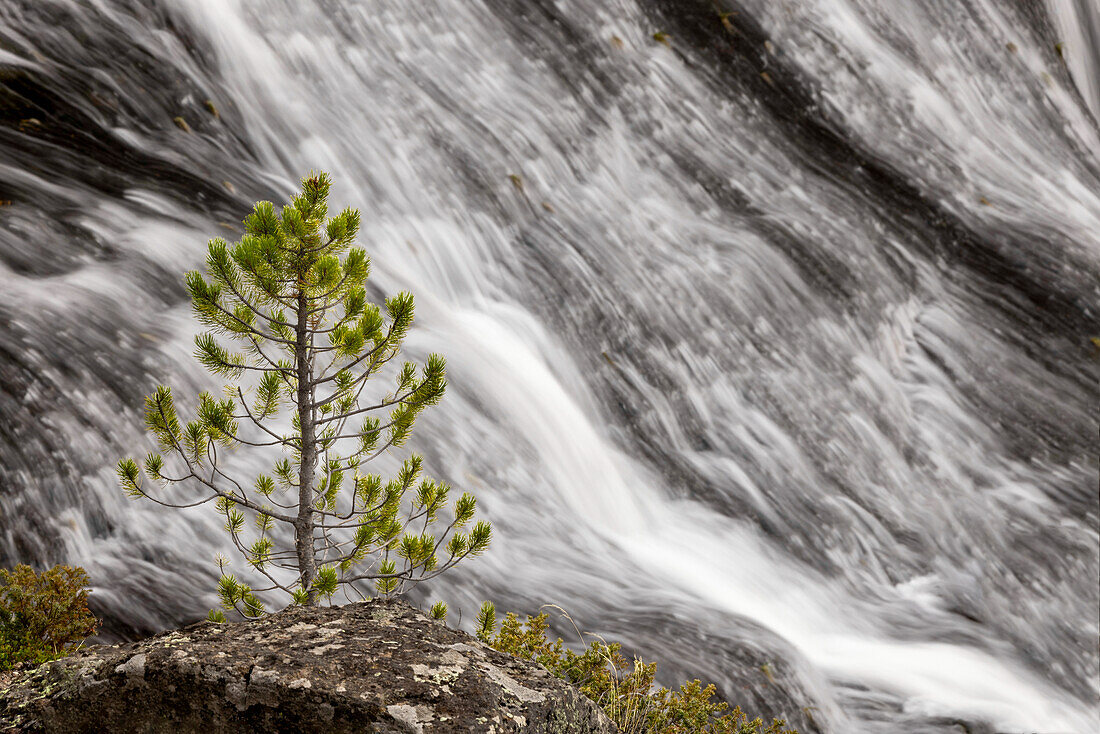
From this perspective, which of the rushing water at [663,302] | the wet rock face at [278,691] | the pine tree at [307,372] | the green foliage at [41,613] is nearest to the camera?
the wet rock face at [278,691]

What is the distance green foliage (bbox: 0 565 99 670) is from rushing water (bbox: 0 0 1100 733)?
0.60 metres

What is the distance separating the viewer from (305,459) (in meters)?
3.49

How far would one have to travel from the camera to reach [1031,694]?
661 cm

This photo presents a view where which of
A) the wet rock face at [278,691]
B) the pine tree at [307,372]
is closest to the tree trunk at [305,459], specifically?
the pine tree at [307,372]

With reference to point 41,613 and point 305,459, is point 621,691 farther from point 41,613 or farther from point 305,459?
point 41,613

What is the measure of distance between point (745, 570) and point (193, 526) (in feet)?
11.9

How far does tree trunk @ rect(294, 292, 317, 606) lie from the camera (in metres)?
3.34

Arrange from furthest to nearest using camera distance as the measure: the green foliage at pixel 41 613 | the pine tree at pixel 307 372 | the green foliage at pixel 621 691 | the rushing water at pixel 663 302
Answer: the rushing water at pixel 663 302 < the green foliage at pixel 621 691 < the green foliage at pixel 41 613 < the pine tree at pixel 307 372

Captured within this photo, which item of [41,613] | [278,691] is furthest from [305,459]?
[41,613]

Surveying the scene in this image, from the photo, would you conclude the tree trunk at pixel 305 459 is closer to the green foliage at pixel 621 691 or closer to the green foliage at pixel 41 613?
the green foliage at pixel 621 691

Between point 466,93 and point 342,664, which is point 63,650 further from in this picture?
point 466,93

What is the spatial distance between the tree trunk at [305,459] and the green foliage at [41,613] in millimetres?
1062

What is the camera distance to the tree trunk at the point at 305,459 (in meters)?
3.34

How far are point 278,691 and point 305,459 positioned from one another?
3.33 feet
